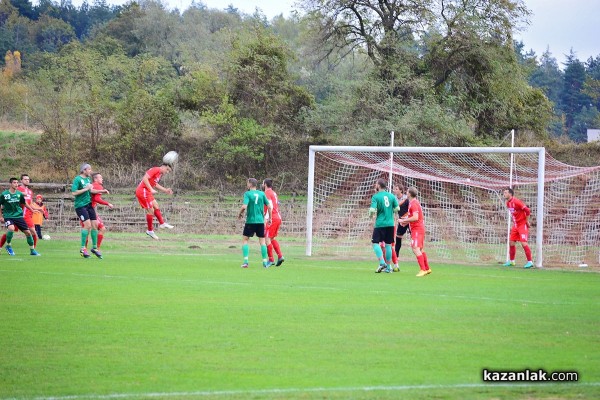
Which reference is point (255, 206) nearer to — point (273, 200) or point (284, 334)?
point (273, 200)

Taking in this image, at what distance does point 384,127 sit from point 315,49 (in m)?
8.06

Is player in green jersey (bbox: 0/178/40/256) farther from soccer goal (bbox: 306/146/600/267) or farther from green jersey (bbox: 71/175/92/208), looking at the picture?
soccer goal (bbox: 306/146/600/267)

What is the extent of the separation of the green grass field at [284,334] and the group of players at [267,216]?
1.48 metres

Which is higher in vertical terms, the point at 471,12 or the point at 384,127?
the point at 471,12

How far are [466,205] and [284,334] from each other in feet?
85.0

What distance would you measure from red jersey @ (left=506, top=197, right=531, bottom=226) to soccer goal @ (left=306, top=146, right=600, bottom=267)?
224 centimetres

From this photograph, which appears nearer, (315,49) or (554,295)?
(554,295)

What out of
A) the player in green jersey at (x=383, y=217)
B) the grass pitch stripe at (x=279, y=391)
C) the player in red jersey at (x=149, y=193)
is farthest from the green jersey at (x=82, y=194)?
the grass pitch stripe at (x=279, y=391)

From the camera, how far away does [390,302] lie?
15.0 meters

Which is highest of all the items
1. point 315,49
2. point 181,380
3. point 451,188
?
point 315,49

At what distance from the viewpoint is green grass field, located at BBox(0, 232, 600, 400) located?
8508 mm

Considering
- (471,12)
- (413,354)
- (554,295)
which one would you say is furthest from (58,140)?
(413,354)

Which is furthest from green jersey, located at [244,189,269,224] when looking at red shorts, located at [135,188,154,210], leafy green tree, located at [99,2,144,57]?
leafy green tree, located at [99,2,144,57]

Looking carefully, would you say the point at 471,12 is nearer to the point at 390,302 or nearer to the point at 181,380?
the point at 390,302
